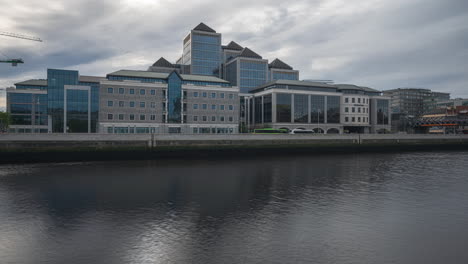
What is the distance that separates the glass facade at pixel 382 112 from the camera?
415 feet

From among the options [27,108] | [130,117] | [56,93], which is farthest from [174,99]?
[27,108]

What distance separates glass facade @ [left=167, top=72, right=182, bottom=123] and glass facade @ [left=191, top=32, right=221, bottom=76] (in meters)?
49.5

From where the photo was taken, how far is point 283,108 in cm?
11019

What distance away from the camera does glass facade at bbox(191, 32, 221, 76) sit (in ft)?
459

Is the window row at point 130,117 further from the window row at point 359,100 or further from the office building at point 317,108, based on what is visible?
the window row at point 359,100

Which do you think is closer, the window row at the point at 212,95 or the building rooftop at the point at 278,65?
the window row at the point at 212,95

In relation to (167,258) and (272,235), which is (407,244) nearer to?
(272,235)

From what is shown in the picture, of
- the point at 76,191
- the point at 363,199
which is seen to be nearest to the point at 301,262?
the point at 363,199

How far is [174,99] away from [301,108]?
4581 centimetres

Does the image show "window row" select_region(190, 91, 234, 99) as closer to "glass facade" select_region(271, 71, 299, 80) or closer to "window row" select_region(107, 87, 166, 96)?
"window row" select_region(107, 87, 166, 96)

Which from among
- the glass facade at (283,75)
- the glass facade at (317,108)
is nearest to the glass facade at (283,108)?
the glass facade at (317,108)

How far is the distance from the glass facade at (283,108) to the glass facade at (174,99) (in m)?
35.0

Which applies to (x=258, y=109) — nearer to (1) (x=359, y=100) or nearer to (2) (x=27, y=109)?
(1) (x=359, y=100)

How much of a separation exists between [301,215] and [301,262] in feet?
24.7
